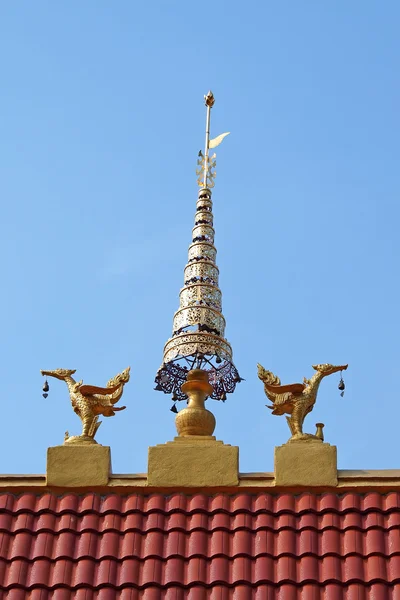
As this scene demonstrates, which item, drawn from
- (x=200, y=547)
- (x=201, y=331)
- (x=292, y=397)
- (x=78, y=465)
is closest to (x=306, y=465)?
(x=292, y=397)

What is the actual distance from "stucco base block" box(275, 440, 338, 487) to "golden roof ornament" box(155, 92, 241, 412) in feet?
27.5

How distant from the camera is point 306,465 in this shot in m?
13.3

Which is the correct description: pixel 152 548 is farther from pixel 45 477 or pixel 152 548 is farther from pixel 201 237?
pixel 201 237

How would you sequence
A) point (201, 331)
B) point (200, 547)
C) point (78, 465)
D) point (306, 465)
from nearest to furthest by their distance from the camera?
point (200, 547), point (306, 465), point (78, 465), point (201, 331)

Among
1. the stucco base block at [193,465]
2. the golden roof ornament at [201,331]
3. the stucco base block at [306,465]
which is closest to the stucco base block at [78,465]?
the stucco base block at [193,465]

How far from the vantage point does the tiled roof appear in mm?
12203

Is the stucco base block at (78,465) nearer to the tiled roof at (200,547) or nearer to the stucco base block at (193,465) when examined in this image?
the tiled roof at (200,547)

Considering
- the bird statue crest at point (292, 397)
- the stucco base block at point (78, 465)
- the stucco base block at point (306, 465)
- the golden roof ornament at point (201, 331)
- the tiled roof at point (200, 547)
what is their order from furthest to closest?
the golden roof ornament at point (201, 331), the bird statue crest at point (292, 397), the stucco base block at point (78, 465), the stucco base block at point (306, 465), the tiled roof at point (200, 547)

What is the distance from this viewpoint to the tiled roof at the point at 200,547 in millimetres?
12203

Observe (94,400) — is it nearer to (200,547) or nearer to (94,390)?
(94,390)

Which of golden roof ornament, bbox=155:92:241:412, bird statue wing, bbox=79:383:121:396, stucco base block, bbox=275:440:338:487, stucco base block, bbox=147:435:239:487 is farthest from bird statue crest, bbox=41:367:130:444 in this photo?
golden roof ornament, bbox=155:92:241:412

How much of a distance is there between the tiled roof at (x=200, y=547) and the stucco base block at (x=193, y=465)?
152mm

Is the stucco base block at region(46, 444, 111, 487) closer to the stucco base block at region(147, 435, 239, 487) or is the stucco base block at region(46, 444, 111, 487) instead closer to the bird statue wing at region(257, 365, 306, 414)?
the stucco base block at region(147, 435, 239, 487)

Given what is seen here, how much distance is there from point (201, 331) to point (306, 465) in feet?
32.8
